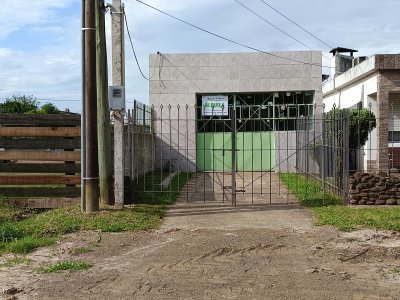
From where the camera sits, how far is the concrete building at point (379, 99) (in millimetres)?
16094

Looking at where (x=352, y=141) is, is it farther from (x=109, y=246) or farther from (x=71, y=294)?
(x=71, y=294)

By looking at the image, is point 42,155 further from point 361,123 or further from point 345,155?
point 361,123

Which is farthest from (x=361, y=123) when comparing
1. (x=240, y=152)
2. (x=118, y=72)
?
(x=118, y=72)

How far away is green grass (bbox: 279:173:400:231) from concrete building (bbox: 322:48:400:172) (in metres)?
3.21

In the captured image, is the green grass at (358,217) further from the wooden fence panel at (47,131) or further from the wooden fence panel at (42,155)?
the wooden fence panel at (47,131)

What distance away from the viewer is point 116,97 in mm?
11109

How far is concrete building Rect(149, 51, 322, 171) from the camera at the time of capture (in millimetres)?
22594

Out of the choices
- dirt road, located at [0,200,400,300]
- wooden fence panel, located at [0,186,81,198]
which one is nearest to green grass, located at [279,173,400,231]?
dirt road, located at [0,200,400,300]

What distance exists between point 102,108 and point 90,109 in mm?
678

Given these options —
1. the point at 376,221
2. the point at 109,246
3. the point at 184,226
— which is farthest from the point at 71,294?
the point at 376,221

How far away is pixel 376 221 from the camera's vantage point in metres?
9.80

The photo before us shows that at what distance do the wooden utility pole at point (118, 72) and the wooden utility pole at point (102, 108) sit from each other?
0.17 metres

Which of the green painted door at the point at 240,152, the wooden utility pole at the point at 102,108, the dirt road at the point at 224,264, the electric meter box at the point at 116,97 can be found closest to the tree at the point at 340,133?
the dirt road at the point at 224,264

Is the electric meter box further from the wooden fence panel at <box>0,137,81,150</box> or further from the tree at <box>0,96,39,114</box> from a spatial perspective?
the tree at <box>0,96,39,114</box>
